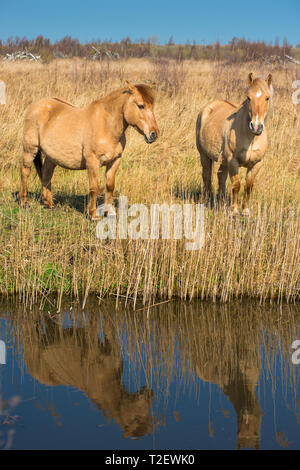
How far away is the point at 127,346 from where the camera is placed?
4.99 metres

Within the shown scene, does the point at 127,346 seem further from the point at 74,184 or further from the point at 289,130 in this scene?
the point at 289,130

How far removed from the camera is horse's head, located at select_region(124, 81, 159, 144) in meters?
6.87

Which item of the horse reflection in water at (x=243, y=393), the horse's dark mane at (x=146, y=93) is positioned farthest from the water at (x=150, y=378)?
the horse's dark mane at (x=146, y=93)

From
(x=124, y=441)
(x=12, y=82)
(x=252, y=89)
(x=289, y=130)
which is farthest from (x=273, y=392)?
(x=12, y=82)

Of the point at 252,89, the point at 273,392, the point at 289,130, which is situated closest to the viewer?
the point at 273,392

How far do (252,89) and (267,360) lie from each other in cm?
357

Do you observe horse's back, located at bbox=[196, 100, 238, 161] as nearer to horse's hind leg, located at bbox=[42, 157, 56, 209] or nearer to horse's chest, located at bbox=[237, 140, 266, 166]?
horse's chest, located at bbox=[237, 140, 266, 166]

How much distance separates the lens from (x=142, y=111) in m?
6.92

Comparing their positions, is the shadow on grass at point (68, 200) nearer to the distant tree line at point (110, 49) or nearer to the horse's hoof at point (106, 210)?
the horse's hoof at point (106, 210)

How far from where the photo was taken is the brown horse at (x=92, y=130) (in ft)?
22.8

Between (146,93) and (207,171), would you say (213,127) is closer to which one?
(207,171)

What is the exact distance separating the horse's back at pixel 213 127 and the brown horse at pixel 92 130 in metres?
1.55

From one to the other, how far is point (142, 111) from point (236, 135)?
1.42 m

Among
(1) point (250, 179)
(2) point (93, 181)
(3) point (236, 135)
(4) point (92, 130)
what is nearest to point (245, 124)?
(3) point (236, 135)
